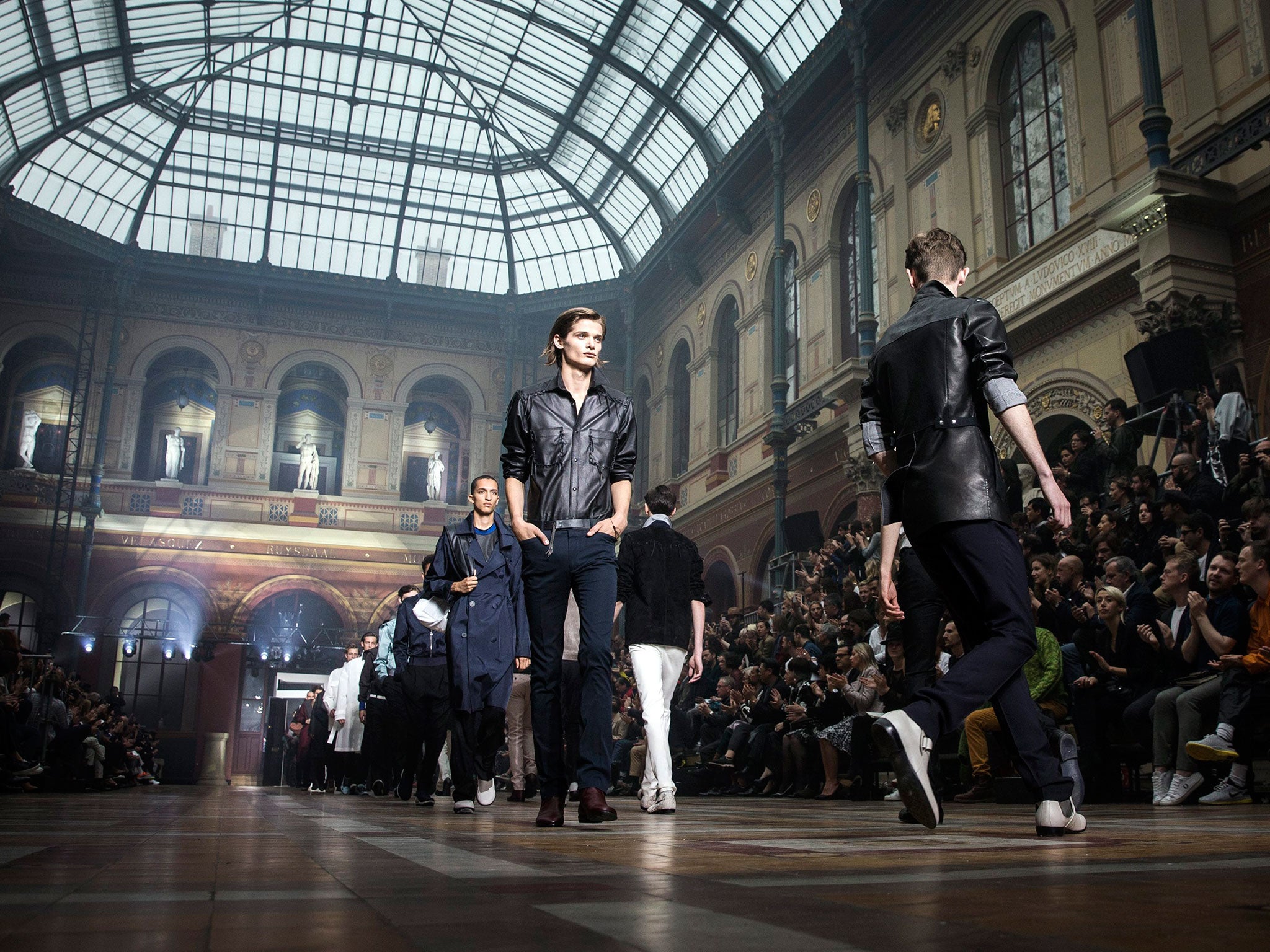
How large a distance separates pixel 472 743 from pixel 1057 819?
3565 mm

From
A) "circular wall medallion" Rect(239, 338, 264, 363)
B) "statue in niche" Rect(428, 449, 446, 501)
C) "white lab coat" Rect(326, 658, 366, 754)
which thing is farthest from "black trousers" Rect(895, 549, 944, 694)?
"circular wall medallion" Rect(239, 338, 264, 363)

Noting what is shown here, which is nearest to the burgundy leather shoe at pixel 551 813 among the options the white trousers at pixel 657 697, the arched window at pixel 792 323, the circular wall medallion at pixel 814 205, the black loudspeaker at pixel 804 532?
the white trousers at pixel 657 697

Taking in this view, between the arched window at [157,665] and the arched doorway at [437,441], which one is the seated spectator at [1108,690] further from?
the arched window at [157,665]

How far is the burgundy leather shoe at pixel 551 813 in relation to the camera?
386 centimetres

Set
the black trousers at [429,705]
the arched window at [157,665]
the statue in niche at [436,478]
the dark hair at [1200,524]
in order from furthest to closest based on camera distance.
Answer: the statue in niche at [436,478] → the arched window at [157,665] → the dark hair at [1200,524] → the black trousers at [429,705]

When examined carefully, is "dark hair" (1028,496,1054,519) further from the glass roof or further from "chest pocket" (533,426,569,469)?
the glass roof

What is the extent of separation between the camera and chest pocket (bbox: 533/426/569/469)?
425 centimetres

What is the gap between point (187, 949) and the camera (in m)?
1.15

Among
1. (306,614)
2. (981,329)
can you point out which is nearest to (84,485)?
(306,614)

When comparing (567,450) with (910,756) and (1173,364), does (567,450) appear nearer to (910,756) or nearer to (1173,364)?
(910,756)

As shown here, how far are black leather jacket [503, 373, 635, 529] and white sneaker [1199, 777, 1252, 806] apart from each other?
363cm

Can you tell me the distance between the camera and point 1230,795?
18.4 ft

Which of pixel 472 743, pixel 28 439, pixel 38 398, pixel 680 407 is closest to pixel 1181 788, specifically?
pixel 472 743

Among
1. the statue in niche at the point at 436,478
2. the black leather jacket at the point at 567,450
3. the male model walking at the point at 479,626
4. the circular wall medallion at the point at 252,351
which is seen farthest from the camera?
the statue in niche at the point at 436,478
